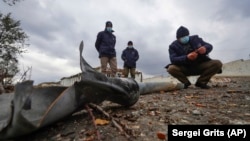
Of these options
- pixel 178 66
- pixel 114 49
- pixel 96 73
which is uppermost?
pixel 114 49

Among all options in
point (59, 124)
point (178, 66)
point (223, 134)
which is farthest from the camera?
point (178, 66)

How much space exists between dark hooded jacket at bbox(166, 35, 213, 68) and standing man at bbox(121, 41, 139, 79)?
145 inches

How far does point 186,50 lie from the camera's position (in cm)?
556

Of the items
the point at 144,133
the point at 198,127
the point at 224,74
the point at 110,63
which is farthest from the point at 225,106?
the point at 224,74

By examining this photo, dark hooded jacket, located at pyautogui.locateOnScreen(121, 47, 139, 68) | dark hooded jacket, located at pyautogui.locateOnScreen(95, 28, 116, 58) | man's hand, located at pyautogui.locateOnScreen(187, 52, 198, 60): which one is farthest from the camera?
dark hooded jacket, located at pyautogui.locateOnScreen(121, 47, 139, 68)

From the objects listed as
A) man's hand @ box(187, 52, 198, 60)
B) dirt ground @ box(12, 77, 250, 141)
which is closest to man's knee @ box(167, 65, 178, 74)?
man's hand @ box(187, 52, 198, 60)

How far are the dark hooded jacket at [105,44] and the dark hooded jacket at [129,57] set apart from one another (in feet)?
5.81

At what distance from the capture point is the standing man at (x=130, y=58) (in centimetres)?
934

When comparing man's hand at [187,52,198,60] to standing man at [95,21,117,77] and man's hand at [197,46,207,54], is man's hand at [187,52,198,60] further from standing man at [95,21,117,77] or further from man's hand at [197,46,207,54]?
standing man at [95,21,117,77]

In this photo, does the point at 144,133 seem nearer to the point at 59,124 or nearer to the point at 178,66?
the point at 59,124

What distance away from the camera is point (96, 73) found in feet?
7.25

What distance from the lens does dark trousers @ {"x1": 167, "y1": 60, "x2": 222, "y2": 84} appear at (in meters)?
5.50

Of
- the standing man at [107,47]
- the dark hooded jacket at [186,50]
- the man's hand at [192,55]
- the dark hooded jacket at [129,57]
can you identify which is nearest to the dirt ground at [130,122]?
the man's hand at [192,55]

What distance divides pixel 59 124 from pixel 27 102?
0.74 meters
